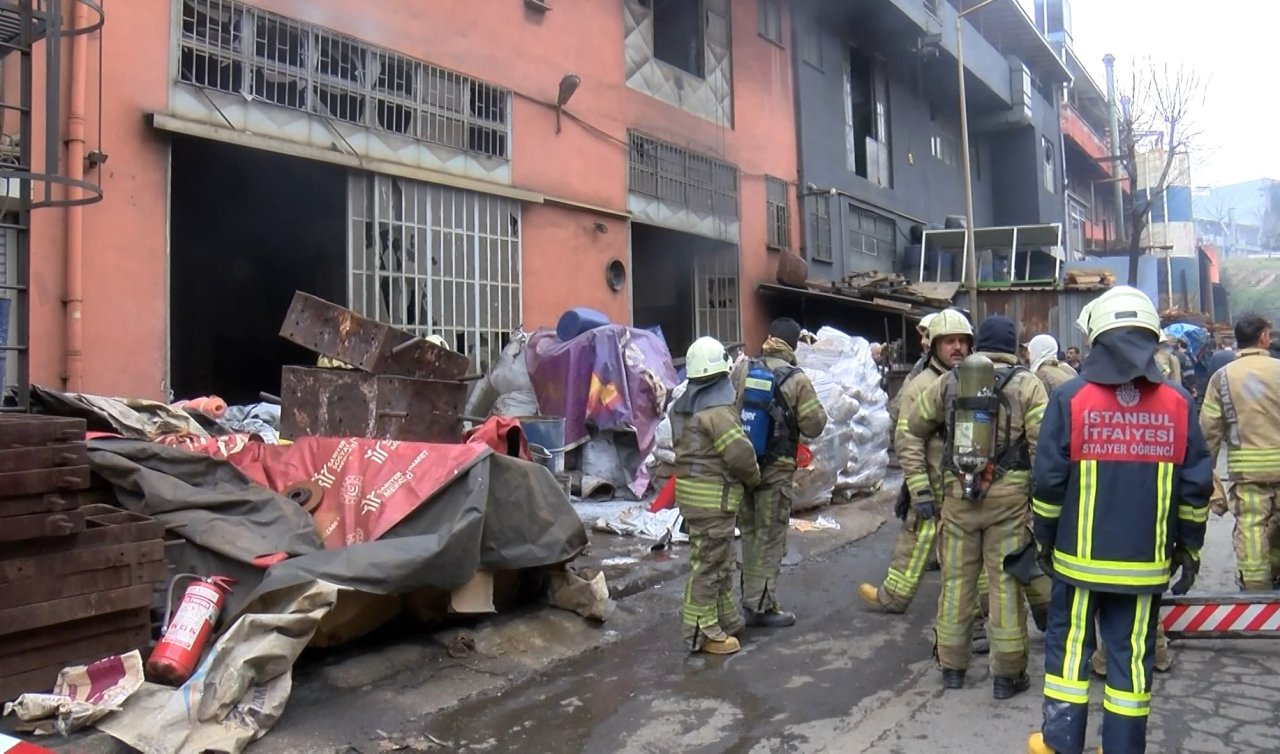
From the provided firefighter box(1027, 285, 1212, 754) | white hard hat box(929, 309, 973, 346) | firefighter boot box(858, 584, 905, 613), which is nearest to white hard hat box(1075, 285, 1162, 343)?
firefighter box(1027, 285, 1212, 754)

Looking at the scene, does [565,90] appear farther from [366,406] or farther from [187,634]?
[187,634]

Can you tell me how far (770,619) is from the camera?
5.48 metres

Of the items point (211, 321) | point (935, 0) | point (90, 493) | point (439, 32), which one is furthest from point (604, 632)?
point (935, 0)

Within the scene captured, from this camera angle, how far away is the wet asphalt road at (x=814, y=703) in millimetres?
3707

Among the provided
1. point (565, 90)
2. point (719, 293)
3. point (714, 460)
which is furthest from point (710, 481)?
point (719, 293)

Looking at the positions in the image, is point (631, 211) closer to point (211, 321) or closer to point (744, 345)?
point (744, 345)

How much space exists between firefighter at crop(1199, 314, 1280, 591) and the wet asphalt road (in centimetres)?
61

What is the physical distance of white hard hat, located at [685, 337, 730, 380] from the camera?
4.96 meters

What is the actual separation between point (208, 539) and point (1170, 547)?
13.3ft

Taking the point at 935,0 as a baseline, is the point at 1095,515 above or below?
below

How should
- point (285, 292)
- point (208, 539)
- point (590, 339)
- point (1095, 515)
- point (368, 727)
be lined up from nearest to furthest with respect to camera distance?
point (1095, 515), point (368, 727), point (208, 539), point (590, 339), point (285, 292)

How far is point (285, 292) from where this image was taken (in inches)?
447

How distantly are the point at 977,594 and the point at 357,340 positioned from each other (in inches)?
161

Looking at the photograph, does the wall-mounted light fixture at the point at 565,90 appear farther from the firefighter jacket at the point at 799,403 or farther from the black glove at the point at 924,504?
the black glove at the point at 924,504
